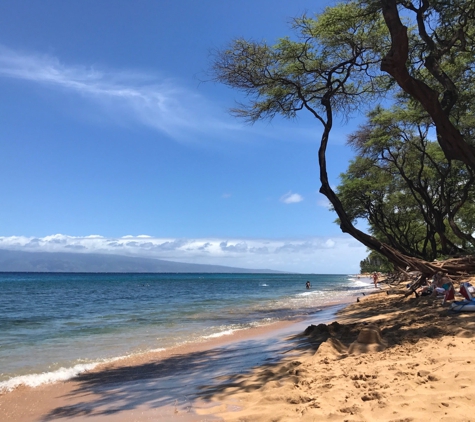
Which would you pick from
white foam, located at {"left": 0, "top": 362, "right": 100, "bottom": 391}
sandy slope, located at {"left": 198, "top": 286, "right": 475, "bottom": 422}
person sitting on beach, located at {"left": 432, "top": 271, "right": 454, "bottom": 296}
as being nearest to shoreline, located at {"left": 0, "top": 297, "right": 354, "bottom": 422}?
white foam, located at {"left": 0, "top": 362, "right": 100, "bottom": 391}

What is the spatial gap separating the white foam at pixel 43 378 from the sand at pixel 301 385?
0.31 metres

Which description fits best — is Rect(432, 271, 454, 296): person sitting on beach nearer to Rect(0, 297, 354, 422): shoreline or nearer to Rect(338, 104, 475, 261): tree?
Rect(338, 104, 475, 261): tree

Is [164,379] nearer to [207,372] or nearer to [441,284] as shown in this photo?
[207,372]

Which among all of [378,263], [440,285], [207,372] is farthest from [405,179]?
[378,263]

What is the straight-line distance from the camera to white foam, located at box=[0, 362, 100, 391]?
6.99 m

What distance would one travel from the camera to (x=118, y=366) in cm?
822

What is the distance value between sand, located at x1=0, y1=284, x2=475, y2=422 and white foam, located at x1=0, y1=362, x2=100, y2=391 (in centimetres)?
31

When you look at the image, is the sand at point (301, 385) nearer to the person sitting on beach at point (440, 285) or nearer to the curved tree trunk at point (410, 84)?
the person sitting on beach at point (440, 285)

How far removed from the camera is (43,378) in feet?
24.1

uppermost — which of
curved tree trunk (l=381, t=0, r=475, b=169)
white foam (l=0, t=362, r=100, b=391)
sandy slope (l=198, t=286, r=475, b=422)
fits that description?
curved tree trunk (l=381, t=0, r=475, b=169)

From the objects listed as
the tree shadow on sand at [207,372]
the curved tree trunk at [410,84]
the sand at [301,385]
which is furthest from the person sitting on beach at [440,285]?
the curved tree trunk at [410,84]

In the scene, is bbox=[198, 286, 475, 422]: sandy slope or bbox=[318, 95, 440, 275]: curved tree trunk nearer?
bbox=[198, 286, 475, 422]: sandy slope

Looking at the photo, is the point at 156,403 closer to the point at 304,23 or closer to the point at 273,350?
the point at 273,350

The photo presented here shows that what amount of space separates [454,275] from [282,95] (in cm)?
625
